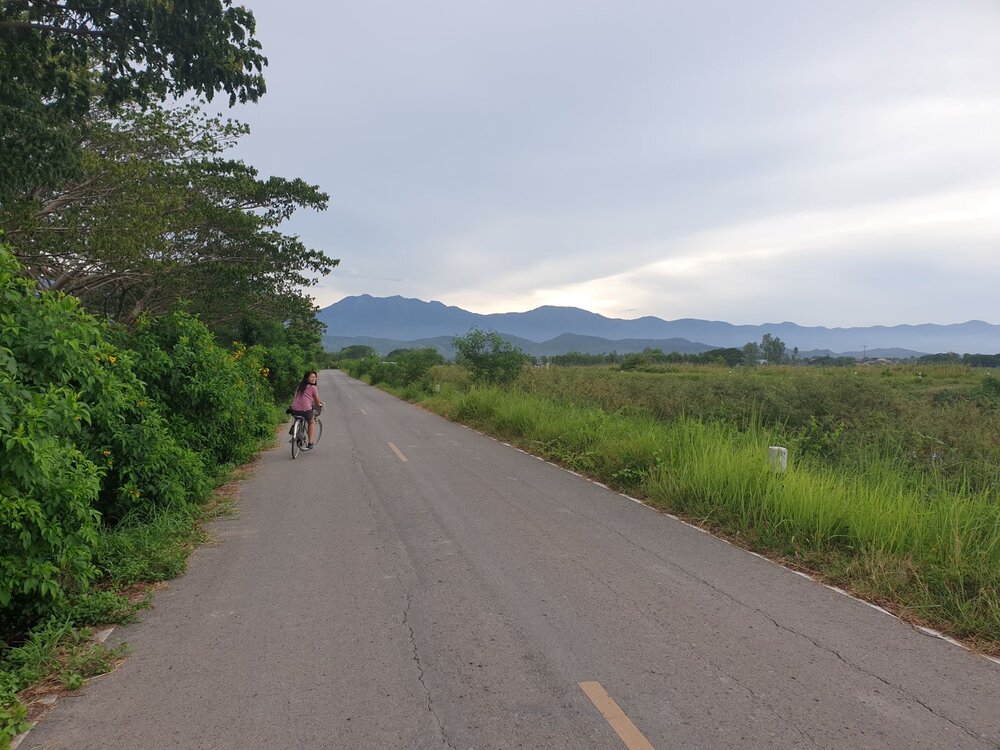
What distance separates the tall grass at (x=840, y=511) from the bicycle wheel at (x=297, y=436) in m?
5.45

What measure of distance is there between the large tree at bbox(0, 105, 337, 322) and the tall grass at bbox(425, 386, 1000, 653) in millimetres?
A: 11468

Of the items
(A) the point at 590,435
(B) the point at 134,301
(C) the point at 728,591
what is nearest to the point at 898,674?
(C) the point at 728,591

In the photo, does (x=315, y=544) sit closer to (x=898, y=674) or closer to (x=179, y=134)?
(x=898, y=674)

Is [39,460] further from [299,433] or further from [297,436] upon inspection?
[299,433]

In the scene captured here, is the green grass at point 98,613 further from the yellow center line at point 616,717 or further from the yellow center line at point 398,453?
the yellow center line at point 398,453

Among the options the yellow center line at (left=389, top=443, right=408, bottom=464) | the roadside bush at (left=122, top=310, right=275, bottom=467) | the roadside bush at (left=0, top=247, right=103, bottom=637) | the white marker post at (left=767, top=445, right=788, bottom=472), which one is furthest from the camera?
the yellow center line at (left=389, top=443, right=408, bottom=464)

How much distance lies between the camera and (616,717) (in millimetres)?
2945

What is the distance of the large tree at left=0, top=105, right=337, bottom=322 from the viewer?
12727 mm

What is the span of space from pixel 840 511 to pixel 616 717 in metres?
3.94

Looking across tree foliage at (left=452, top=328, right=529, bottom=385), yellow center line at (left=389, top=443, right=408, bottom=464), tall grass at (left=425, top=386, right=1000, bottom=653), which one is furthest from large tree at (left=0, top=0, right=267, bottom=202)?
tree foliage at (left=452, top=328, right=529, bottom=385)

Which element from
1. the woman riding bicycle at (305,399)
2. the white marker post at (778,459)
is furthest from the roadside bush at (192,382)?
the white marker post at (778,459)

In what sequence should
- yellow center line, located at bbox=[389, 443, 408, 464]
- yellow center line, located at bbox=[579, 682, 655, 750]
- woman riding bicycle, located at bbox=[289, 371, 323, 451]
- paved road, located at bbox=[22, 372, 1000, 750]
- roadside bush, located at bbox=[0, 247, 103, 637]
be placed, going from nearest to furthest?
yellow center line, located at bbox=[579, 682, 655, 750]
paved road, located at bbox=[22, 372, 1000, 750]
roadside bush, located at bbox=[0, 247, 103, 637]
yellow center line, located at bbox=[389, 443, 408, 464]
woman riding bicycle, located at bbox=[289, 371, 323, 451]

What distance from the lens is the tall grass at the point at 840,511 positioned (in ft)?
14.7

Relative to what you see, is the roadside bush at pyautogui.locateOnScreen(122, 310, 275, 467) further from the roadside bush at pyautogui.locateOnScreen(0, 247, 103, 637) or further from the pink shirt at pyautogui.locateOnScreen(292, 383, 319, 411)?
the roadside bush at pyautogui.locateOnScreen(0, 247, 103, 637)
